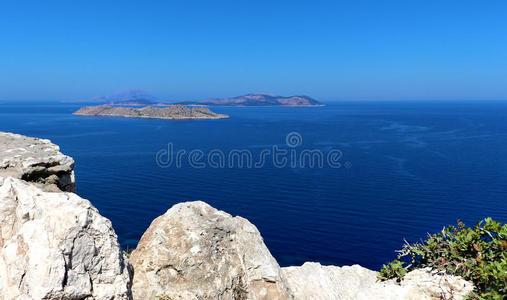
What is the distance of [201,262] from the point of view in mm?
9031

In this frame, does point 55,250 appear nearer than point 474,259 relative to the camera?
Yes

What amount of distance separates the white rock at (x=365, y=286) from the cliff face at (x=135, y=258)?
0.11 ft

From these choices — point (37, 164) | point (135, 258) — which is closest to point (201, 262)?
point (135, 258)

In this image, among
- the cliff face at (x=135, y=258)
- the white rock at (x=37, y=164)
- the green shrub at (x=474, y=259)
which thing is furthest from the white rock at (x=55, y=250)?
the green shrub at (x=474, y=259)

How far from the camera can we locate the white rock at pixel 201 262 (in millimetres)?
8641

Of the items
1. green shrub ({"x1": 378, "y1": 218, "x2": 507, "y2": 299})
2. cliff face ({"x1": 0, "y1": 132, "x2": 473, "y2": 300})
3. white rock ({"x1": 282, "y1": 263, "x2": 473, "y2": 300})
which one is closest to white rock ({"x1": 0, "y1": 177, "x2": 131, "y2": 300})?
cliff face ({"x1": 0, "y1": 132, "x2": 473, "y2": 300})

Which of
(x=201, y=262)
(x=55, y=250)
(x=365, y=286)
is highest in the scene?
(x=55, y=250)

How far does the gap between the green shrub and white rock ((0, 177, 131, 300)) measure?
9315 millimetres

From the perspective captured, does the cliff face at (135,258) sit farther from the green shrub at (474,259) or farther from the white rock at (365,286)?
the green shrub at (474,259)

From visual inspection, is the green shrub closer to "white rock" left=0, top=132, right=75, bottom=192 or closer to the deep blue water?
"white rock" left=0, top=132, right=75, bottom=192

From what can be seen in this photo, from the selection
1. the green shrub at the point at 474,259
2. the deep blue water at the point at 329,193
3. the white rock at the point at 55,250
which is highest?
the white rock at the point at 55,250

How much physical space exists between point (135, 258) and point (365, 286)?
7.95 m

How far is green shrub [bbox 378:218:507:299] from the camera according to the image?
932 cm

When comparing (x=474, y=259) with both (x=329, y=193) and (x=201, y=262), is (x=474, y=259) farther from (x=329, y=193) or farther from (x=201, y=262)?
(x=329, y=193)
